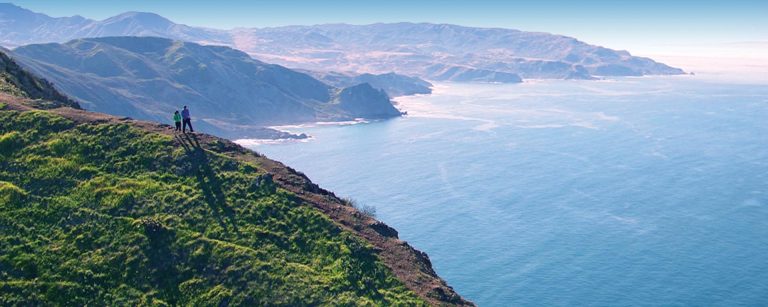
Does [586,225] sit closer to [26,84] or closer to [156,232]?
[26,84]

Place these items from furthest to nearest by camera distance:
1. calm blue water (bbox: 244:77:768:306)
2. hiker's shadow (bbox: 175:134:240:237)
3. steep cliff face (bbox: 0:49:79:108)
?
1. calm blue water (bbox: 244:77:768:306)
2. steep cliff face (bbox: 0:49:79:108)
3. hiker's shadow (bbox: 175:134:240:237)

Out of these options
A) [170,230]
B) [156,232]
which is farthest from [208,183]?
[156,232]

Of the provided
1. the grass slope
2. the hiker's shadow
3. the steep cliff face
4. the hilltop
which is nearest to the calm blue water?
the hilltop

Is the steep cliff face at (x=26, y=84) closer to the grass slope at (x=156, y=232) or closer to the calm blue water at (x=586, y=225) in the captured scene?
the grass slope at (x=156, y=232)

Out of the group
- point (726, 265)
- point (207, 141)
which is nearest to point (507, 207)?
point (726, 265)

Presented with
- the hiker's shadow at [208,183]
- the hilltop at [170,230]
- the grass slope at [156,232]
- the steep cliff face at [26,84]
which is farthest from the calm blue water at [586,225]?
the steep cliff face at [26,84]

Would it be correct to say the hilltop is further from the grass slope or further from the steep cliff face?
the steep cliff face

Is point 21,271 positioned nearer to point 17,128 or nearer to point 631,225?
point 17,128
